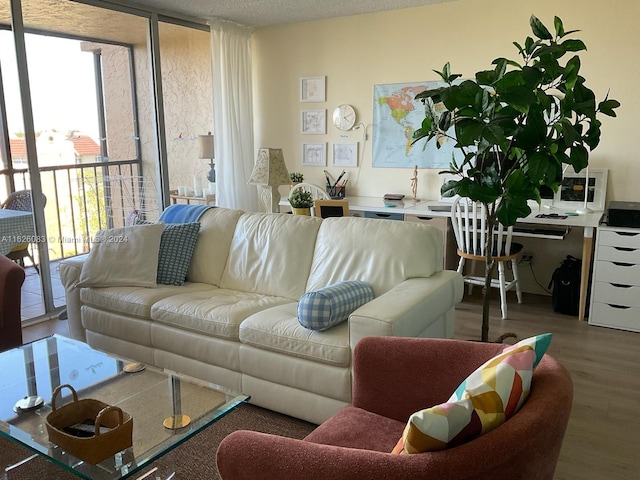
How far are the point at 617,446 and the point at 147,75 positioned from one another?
14.2 feet

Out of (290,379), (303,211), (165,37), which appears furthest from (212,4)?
(290,379)

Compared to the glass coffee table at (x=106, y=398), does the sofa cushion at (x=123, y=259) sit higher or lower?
higher

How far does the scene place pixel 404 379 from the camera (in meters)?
1.67

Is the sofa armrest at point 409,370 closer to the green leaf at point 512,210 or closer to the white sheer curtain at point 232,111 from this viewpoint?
the green leaf at point 512,210

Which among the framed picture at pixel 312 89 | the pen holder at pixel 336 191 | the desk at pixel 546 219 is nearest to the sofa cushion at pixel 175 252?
the desk at pixel 546 219

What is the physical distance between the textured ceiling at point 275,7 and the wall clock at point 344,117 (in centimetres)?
83

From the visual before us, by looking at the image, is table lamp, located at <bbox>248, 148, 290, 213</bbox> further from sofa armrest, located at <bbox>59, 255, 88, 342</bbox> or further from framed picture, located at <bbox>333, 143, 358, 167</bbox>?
framed picture, located at <bbox>333, 143, 358, 167</bbox>

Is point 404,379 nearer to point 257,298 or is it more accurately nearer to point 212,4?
point 257,298

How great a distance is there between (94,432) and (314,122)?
4020 mm

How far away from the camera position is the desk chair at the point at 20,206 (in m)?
3.81

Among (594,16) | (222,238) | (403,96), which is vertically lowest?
(222,238)

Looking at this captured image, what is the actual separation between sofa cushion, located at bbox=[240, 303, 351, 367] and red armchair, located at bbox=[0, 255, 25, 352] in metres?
1.27

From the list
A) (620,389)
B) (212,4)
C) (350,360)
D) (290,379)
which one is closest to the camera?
(350,360)

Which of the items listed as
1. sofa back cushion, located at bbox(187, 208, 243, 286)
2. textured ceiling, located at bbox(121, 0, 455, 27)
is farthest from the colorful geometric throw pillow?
textured ceiling, located at bbox(121, 0, 455, 27)
